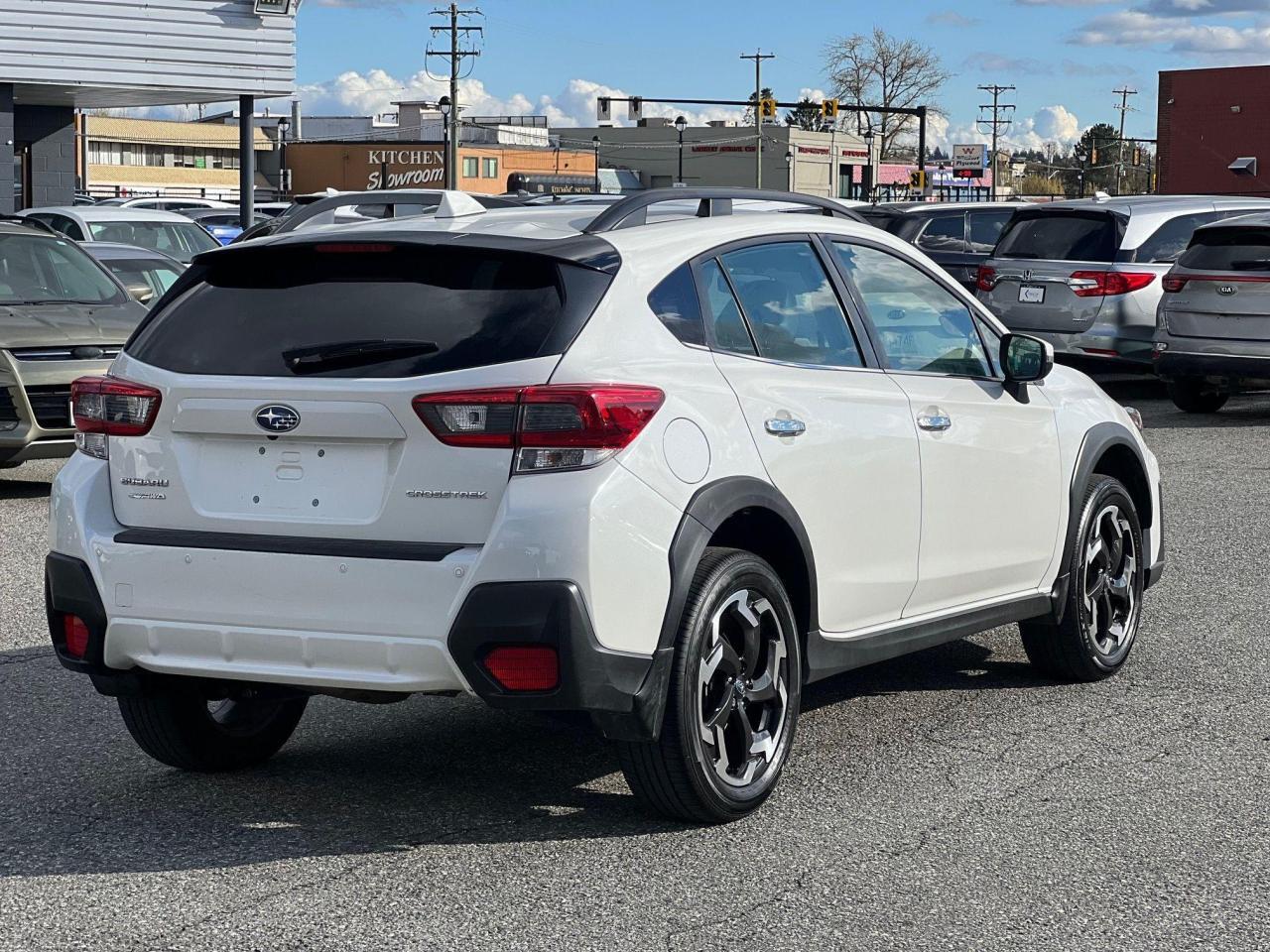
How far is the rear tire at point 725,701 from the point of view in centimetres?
464

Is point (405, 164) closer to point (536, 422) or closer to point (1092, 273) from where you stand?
point (1092, 273)

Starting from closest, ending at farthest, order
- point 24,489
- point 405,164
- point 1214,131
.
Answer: point 24,489
point 1214,131
point 405,164

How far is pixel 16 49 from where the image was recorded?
26.6 meters

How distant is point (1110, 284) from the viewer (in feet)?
54.0

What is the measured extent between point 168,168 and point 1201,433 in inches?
4312

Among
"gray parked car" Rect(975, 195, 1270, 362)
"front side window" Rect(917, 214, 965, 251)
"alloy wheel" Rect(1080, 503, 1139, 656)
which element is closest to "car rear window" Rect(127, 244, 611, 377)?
"alloy wheel" Rect(1080, 503, 1139, 656)

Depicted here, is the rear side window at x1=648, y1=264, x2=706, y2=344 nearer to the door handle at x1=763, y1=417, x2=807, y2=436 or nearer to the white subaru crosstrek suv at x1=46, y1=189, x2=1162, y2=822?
the white subaru crosstrek suv at x1=46, y1=189, x2=1162, y2=822

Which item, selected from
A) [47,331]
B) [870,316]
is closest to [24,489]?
[47,331]

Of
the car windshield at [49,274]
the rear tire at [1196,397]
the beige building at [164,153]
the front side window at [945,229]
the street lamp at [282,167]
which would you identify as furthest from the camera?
the beige building at [164,153]

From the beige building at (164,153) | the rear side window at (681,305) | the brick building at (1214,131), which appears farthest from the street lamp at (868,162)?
the rear side window at (681,305)

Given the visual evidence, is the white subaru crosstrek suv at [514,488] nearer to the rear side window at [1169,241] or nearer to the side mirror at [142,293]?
the side mirror at [142,293]

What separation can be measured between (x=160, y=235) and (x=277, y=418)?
57.5ft

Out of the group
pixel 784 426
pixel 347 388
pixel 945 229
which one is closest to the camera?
pixel 347 388

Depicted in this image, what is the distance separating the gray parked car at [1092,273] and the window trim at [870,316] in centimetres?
1053
